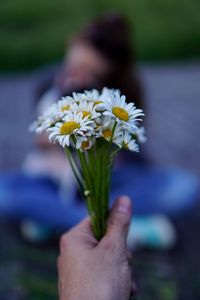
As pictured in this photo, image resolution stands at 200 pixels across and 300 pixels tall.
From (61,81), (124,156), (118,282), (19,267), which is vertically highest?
(61,81)

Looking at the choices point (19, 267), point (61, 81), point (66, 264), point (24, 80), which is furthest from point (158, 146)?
point (66, 264)

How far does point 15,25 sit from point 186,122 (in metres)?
3.37

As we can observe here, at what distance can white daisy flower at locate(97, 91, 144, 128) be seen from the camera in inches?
33.7

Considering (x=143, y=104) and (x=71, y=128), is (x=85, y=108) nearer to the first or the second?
(x=71, y=128)

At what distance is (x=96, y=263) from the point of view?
874 mm

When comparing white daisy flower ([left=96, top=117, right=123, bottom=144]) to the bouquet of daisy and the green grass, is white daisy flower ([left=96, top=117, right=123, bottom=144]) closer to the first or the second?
the bouquet of daisy

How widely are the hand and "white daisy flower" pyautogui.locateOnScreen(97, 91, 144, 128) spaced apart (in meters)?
0.20

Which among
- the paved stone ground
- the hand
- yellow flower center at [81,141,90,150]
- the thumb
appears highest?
yellow flower center at [81,141,90,150]

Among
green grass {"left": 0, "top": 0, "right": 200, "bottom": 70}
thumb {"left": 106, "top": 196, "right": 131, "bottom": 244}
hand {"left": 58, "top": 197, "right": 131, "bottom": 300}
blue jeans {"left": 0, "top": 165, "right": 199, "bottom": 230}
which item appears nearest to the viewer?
hand {"left": 58, "top": 197, "right": 131, "bottom": 300}

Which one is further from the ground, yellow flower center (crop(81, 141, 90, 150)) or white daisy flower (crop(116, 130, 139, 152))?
yellow flower center (crop(81, 141, 90, 150))

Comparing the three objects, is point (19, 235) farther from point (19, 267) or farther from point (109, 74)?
point (109, 74)

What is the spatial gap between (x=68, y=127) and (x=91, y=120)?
4 centimetres

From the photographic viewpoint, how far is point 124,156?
2594 mm

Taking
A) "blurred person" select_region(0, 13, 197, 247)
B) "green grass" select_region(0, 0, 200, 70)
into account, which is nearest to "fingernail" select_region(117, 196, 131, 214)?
"blurred person" select_region(0, 13, 197, 247)
